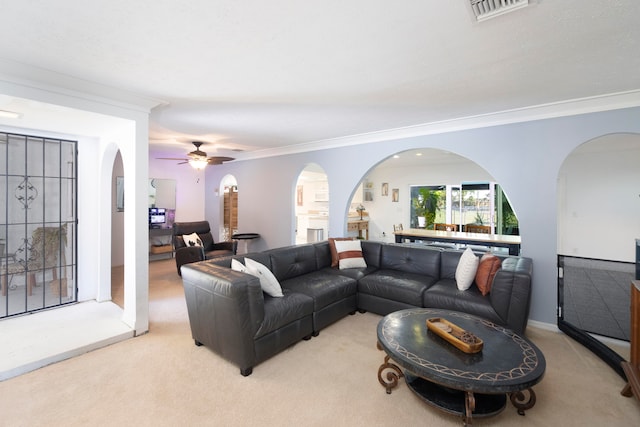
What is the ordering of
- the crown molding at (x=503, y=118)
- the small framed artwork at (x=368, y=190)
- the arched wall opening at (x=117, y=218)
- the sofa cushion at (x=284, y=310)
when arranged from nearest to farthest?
the sofa cushion at (x=284, y=310) < the crown molding at (x=503, y=118) < the arched wall opening at (x=117, y=218) < the small framed artwork at (x=368, y=190)

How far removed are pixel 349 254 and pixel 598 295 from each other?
2797 millimetres

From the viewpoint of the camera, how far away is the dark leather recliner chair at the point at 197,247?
5219mm

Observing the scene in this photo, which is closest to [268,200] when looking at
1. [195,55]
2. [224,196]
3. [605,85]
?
[224,196]

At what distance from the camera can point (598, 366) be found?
101 inches

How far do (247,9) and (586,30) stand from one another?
2.11 metres

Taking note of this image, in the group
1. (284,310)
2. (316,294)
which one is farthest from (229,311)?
(316,294)

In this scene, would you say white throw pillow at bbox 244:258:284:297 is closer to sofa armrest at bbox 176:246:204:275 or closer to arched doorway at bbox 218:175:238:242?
sofa armrest at bbox 176:246:204:275

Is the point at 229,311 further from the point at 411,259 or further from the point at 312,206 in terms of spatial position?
the point at 312,206

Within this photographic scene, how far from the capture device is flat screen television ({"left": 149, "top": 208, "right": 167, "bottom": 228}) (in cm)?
668

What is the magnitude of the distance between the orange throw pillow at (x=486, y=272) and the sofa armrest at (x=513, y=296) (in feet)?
0.55

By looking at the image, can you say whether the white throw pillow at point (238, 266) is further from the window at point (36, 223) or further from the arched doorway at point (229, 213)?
the arched doorway at point (229, 213)

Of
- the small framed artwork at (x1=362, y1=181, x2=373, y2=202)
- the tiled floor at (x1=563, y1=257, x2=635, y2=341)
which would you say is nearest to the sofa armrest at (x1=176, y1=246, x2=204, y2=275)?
the tiled floor at (x1=563, y1=257, x2=635, y2=341)

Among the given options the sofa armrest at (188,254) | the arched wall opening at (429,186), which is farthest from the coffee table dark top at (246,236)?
the arched wall opening at (429,186)

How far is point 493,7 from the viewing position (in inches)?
64.1
